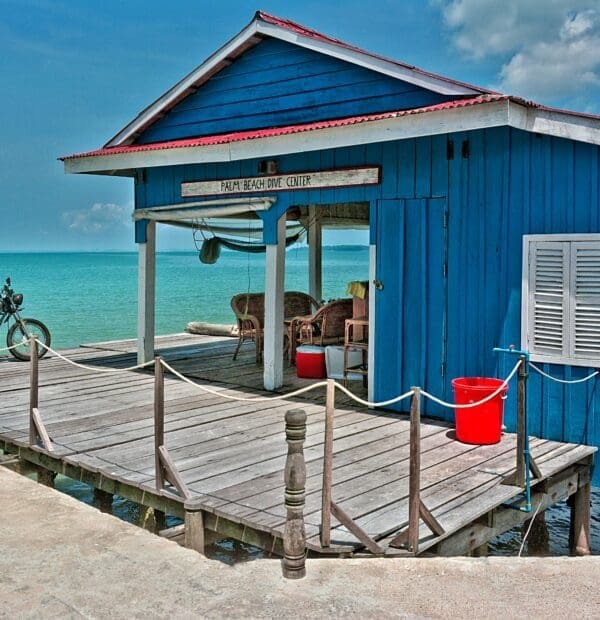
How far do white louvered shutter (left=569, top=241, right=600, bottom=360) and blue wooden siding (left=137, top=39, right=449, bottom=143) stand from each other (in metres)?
2.16

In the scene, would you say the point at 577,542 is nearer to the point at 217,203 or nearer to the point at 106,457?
the point at 106,457

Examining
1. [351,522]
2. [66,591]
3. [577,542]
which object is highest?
[351,522]

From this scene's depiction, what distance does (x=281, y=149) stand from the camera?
8.20 meters

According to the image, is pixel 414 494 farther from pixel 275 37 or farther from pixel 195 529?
pixel 275 37

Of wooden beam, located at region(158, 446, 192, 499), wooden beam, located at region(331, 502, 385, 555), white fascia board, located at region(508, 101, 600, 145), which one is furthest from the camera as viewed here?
white fascia board, located at region(508, 101, 600, 145)

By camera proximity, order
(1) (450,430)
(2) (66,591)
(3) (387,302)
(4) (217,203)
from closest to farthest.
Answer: (2) (66,591), (1) (450,430), (3) (387,302), (4) (217,203)

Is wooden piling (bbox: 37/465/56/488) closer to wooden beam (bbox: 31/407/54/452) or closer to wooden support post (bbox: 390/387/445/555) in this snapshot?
wooden beam (bbox: 31/407/54/452)

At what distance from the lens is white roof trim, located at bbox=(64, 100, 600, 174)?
6527mm

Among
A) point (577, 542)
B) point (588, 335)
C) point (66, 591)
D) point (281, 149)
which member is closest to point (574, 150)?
point (588, 335)

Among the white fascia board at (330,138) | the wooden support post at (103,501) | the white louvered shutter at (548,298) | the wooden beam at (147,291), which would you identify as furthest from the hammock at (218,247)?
the white louvered shutter at (548,298)

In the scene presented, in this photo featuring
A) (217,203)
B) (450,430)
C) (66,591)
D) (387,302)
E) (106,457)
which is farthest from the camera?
(217,203)

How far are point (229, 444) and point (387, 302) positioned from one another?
2.43 meters

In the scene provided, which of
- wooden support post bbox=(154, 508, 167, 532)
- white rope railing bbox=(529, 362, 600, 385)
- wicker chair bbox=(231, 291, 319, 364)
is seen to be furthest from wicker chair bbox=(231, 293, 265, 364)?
white rope railing bbox=(529, 362, 600, 385)

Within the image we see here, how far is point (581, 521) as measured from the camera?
691 cm
